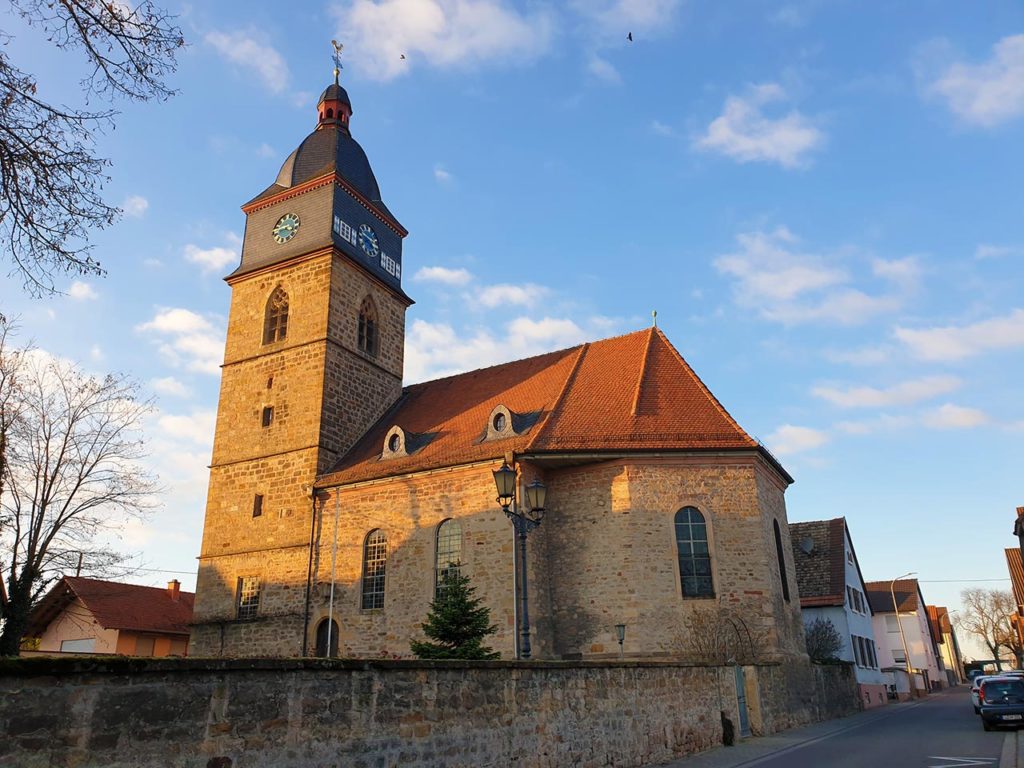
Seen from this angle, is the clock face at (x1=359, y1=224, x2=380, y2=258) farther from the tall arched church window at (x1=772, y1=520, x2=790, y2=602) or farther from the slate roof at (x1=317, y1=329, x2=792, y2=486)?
the tall arched church window at (x1=772, y1=520, x2=790, y2=602)

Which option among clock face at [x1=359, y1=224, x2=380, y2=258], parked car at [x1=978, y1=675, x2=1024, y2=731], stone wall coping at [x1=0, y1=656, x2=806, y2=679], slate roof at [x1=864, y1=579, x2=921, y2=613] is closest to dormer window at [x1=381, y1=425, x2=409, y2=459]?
clock face at [x1=359, y1=224, x2=380, y2=258]

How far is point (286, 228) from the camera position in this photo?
2650 cm

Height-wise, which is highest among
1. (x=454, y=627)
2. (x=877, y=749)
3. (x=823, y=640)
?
(x=454, y=627)

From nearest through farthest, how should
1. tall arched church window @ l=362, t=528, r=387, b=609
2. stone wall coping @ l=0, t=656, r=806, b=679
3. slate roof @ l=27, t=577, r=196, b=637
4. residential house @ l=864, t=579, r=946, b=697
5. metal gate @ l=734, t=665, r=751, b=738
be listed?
stone wall coping @ l=0, t=656, r=806, b=679 → metal gate @ l=734, t=665, r=751, b=738 → tall arched church window @ l=362, t=528, r=387, b=609 → slate roof @ l=27, t=577, r=196, b=637 → residential house @ l=864, t=579, r=946, b=697

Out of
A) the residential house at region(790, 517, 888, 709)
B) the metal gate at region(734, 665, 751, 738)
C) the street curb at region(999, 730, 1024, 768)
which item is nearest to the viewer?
the street curb at region(999, 730, 1024, 768)

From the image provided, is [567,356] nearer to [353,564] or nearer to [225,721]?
[353,564]

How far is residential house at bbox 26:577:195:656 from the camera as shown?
27.9m

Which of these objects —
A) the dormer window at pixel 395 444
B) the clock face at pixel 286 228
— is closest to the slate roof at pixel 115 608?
the dormer window at pixel 395 444

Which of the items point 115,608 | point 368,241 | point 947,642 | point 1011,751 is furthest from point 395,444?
point 947,642

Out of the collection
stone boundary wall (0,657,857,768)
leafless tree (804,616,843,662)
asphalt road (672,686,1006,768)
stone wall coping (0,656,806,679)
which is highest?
leafless tree (804,616,843,662)

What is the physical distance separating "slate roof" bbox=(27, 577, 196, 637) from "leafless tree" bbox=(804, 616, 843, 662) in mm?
22115

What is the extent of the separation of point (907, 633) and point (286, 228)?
53080mm

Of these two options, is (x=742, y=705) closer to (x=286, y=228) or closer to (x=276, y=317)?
(x=276, y=317)

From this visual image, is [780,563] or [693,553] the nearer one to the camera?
[693,553]
